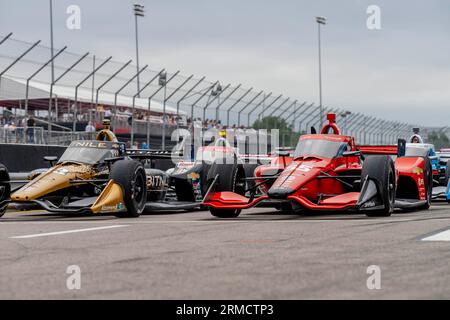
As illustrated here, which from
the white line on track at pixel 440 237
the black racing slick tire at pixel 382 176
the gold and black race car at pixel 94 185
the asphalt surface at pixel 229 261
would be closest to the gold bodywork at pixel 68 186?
the gold and black race car at pixel 94 185

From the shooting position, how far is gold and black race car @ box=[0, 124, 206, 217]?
12.9m

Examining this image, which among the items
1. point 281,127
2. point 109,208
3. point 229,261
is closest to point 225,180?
point 109,208

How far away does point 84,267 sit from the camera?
20.7 ft

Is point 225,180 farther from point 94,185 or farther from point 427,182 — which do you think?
point 427,182

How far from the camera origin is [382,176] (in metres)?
12.0

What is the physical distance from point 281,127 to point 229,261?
26.0 m

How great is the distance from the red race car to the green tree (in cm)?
1594

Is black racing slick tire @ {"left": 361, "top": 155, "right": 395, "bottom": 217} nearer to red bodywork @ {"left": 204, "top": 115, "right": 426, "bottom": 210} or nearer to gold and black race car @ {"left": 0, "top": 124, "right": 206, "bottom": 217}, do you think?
red bodywork @ {"left": 204, "top": 115, "right": 426, "bottom": 210}

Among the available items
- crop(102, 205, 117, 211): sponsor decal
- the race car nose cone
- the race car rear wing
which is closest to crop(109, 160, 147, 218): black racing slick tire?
crop(102, 205, 117, 211): sponsor decal

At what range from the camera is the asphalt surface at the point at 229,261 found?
503 cm

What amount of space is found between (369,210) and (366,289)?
6820 millimetres

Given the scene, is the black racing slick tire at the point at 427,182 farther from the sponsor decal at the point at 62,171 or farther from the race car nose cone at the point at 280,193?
the sponsor decal at the point at 62,171
